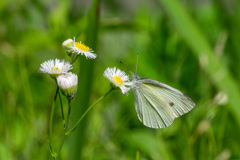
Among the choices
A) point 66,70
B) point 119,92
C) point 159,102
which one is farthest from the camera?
point 119,92

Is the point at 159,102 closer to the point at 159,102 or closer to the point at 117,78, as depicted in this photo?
the point at 159,102

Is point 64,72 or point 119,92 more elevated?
point 64,72

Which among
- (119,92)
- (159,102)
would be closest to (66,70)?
(159,102)

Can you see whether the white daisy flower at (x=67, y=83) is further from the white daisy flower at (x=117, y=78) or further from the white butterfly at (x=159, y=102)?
the white butterfly at (x=159, y=102)

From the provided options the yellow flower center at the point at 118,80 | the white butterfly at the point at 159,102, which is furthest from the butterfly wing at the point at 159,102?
the yellow flower center at the point at 118,80

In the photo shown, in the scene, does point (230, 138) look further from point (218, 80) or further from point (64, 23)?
point (64, 23)

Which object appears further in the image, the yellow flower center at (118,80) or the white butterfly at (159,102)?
the white butterfly at (159,102)
